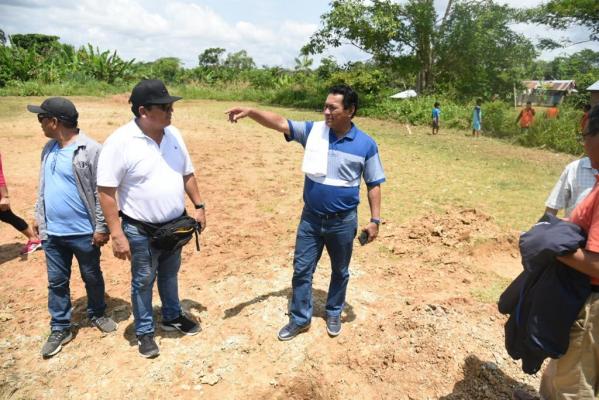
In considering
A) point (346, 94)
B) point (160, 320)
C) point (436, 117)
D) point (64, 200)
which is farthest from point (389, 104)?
point (64, 200)

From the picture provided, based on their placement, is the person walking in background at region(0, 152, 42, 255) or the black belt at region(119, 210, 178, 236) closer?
the black belt at region(119, 210, 178, 236)

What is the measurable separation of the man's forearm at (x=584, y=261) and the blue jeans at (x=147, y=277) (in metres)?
2.48

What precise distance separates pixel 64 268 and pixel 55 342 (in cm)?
58

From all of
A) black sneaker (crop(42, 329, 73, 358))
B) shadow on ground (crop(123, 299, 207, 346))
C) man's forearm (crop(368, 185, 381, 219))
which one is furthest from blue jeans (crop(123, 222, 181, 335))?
man's forearm (crop(368, 185, 381, 219))

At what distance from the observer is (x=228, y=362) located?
10.2ft

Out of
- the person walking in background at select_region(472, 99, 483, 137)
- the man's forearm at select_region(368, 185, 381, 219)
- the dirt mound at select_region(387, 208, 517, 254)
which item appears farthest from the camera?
the person walking in background at select_region(472, 99, 483, 137)

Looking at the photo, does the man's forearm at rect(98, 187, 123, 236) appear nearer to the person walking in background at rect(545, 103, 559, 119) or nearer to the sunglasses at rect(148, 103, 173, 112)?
the sunglasses at rect(148, 103, 173, 112)

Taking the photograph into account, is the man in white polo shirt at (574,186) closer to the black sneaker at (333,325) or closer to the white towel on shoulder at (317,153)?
the white towel on shoulder at (317,153)

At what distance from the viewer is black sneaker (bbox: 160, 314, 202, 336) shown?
341 cm

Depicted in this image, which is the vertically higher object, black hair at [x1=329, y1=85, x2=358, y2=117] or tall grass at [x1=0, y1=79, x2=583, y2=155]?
black hair at [x1=329, y1=85, x2=358, y2=117]

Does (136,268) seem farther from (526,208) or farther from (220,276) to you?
(526,208)

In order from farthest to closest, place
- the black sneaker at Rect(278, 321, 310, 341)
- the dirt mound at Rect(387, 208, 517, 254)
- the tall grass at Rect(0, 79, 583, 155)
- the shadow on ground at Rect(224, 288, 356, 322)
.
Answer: the tall grass at Rect(0, 79, 583, 155)
the dirt mound at Rect(387, 208, 517, 254)
the shadow on ground at Rect(224, 288, 356, 322)
the black sneaker at Rect(278, 321, 310, 341)

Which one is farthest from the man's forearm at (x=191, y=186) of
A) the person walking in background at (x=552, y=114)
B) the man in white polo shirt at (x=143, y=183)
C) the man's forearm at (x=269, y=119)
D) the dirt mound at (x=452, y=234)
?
the person walking in background at (x=552, y=114)

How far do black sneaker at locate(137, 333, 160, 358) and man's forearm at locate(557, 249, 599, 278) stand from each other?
2.75 meters
